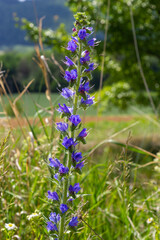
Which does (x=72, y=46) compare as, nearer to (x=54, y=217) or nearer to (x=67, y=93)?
(x=67, y=93)

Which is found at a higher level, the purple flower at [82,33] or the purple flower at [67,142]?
the purple flower at [82,33]

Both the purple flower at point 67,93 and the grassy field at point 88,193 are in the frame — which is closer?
the purple flower at point 67,93

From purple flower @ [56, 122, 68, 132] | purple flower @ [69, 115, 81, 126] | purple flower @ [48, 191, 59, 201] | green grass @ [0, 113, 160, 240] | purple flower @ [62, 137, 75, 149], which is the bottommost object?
green grass @ [0, 113, 160, 240]

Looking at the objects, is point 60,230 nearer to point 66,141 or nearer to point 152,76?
point 66,141

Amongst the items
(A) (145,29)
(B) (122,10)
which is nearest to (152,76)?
(A) (145,29)

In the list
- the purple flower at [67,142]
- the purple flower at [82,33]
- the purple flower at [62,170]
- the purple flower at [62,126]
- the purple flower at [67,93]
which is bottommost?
the purple flower at [62,170]

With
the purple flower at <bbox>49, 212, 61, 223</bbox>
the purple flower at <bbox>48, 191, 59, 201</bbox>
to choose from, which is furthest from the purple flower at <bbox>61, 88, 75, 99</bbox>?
the purple flower at <bbox>49, 212, 61, 223</bbox>

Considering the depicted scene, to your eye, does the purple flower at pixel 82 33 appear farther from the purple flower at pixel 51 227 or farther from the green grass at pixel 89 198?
the purple flower at pixel 51 227

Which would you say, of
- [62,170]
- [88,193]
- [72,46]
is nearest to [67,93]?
[72,46]

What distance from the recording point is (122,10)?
16688 millimetres

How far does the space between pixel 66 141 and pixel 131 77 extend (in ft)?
56.9

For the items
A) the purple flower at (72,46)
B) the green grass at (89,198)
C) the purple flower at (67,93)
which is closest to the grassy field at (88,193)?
the green grass at (89,198)

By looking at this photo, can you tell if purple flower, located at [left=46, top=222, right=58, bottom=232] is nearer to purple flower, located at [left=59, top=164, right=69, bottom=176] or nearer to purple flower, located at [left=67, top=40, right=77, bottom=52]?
purple flower, located at [left=59, top=164, right=69, bottom=176]

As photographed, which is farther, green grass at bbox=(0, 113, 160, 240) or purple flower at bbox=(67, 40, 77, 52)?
green grass at bbox=(0, 113, 160, 240)
